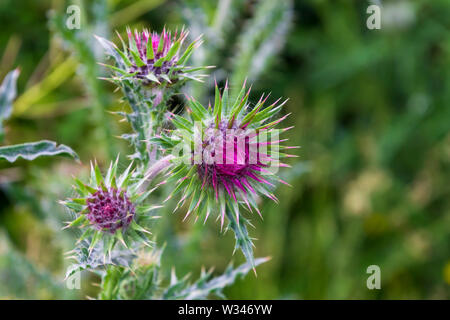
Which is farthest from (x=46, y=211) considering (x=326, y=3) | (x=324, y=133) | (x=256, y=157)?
(x=326, y=3)

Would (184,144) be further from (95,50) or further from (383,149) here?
(383,149)

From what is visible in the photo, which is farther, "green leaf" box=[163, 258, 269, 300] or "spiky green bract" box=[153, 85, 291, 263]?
"green leaf" box=[163, 258, 269, 300]

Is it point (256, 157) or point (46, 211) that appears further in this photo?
point (46, 211)

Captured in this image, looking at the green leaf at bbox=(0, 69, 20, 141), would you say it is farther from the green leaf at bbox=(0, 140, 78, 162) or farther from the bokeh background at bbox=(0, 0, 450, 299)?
the bokeh background at bbox=(0, 0, 450, 299)

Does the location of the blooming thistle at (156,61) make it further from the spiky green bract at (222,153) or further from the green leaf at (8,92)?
the green leaf at (8,92)

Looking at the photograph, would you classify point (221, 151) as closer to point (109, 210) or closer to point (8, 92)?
point (109, 210)

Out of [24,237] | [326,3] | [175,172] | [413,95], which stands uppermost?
[326,3]

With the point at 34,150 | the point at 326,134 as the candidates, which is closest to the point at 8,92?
the point at 34,150

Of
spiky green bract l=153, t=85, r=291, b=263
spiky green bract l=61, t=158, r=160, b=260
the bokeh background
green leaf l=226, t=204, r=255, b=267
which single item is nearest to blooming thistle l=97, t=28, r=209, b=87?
spiky green bract l=153, t=85, r=291, b=263
